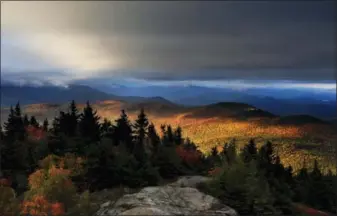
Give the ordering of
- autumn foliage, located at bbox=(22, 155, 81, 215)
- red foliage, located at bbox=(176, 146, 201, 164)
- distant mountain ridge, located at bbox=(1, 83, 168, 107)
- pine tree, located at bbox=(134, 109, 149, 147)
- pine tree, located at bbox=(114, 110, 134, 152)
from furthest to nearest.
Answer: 1. distant mountain ridge, located at bbox=(1, 83, 168, 107)
2. pine tree, located at bbox=(134, 109, 149, 147)
3. red foliage, located at bbox=(176, 146, 201, 164)
4. pine tree, located at bbox=(114, 110, 134, 152)
5. autumn foliage, located at bbox=(22, 155, 81, 215)

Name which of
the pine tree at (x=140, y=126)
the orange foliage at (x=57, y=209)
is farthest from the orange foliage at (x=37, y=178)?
the pine tree at (x=140, y=126)

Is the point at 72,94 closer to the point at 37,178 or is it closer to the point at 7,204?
the point at 37,178

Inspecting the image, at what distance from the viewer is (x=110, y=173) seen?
27281mm

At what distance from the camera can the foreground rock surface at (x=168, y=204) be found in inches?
663

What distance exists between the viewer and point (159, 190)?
2033 centimetres

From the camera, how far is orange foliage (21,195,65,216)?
17453mm

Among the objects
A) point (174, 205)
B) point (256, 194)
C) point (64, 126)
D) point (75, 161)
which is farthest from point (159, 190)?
point (64, 126)

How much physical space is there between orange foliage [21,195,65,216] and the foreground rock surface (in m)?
1.97

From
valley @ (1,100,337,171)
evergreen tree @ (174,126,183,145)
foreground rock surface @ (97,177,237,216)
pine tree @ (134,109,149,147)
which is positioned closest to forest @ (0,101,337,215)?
pine tree @ (134,109,149,147)

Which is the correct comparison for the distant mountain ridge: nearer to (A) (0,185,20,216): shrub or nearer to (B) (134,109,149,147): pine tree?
(B) (134,109,149,147): pine tree

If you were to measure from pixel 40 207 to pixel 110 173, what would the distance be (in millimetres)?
9113

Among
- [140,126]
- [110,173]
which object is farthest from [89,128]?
[110,173]

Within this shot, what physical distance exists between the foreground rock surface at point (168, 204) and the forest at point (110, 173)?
4.24 feet

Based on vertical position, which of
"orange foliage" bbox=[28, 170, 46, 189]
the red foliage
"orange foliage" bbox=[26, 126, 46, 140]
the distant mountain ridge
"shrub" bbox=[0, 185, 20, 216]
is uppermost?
the distant mountain ridge
